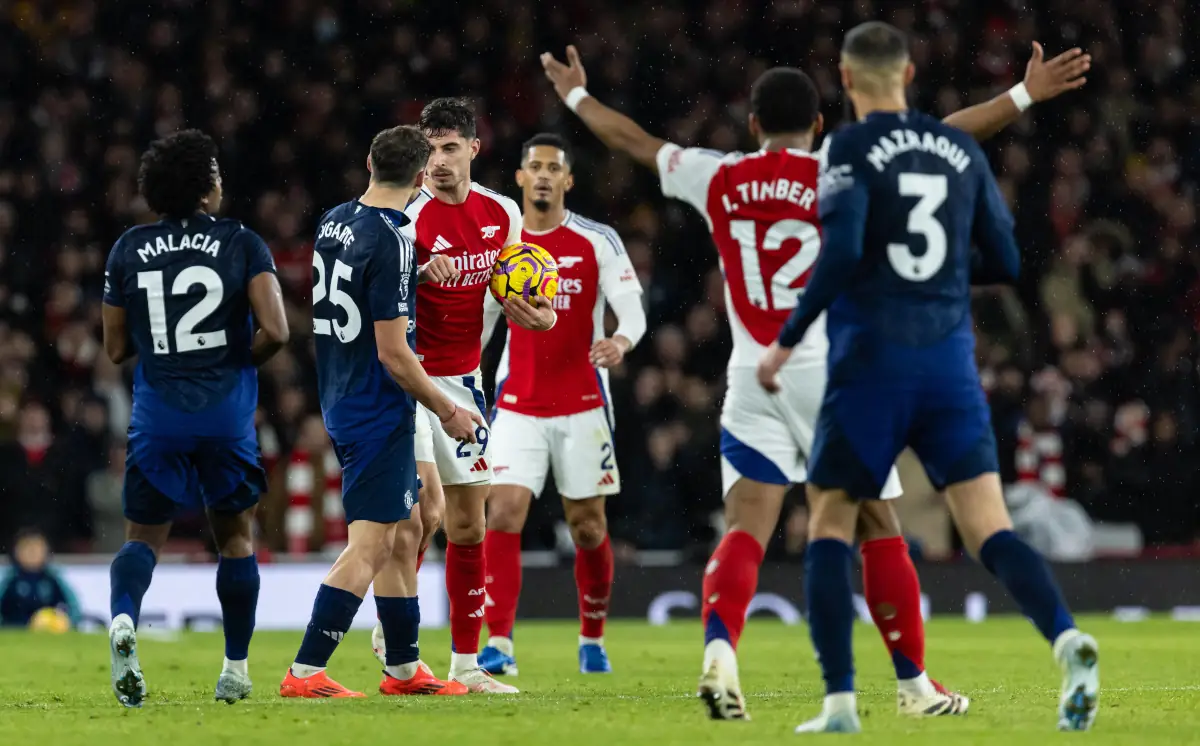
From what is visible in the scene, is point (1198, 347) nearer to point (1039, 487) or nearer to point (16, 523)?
point (1039, 487)

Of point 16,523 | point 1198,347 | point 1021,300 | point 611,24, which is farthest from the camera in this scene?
point 611,24

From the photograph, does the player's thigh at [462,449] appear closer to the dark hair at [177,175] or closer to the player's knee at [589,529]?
the dark hair at [177,175]

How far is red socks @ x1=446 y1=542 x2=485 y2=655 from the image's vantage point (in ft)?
29.2

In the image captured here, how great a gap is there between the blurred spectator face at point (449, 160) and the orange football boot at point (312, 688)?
2.49 meters

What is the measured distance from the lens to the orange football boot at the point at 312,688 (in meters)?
7.77

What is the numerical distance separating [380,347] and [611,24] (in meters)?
15.3

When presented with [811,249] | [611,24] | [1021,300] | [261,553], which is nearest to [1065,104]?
[1021,300]

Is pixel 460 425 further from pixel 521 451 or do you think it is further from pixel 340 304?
pixel 521 451

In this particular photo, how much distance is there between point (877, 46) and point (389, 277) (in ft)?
7.94

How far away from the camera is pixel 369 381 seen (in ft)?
25.6

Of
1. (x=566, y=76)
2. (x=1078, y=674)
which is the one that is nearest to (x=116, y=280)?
(x=566, y=76)

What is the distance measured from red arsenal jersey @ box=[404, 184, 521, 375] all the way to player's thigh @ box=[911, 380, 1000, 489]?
3.25 m

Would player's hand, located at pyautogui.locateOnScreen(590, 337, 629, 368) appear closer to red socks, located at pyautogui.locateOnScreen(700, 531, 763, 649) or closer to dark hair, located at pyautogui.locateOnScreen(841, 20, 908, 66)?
red socks, located at pyautogui.locateOnScreen(700, 531, 763, 649)

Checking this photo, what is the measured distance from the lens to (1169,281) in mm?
19969
